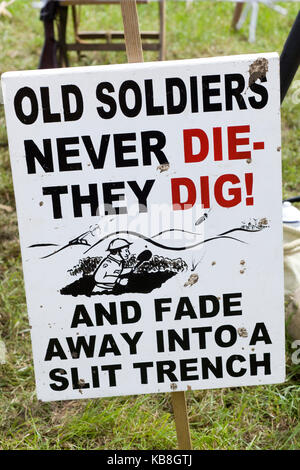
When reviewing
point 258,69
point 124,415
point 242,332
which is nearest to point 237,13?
point 124,415

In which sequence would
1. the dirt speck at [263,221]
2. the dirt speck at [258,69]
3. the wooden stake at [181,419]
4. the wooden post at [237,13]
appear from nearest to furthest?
the dirt speck at [258,69]
the dirt speck at [263,221]
the wooden stake at [181,419]
the wooden post at [237,13]

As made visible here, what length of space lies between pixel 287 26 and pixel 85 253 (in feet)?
15.7

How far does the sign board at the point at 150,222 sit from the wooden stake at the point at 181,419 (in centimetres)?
7

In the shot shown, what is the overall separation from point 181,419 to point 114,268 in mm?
474

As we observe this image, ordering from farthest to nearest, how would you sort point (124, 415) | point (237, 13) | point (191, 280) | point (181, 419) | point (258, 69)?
point (237, 13) < point (124, 415) < point (181, 419) < point (191, 280) < point (258, 69)

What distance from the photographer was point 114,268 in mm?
1607

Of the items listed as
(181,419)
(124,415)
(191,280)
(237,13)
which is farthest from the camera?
(237,13)

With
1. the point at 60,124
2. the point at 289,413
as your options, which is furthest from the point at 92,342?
the point at 289,413

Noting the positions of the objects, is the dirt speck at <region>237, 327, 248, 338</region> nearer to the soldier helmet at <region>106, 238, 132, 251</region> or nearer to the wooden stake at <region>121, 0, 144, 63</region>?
the soldier helmet at <region>106, 238, 132, 251</region>

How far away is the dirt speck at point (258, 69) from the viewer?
59.1 inches

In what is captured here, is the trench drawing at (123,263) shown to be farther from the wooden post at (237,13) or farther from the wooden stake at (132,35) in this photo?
the wooden post at (237,13)

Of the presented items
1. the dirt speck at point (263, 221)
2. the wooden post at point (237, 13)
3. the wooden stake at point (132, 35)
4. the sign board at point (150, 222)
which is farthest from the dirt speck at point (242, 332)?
the wooden post at point (237, 13)

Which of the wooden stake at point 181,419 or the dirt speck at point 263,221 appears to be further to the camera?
the wooden stake at point 181,419

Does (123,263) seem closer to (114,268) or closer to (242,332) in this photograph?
(114,268)
